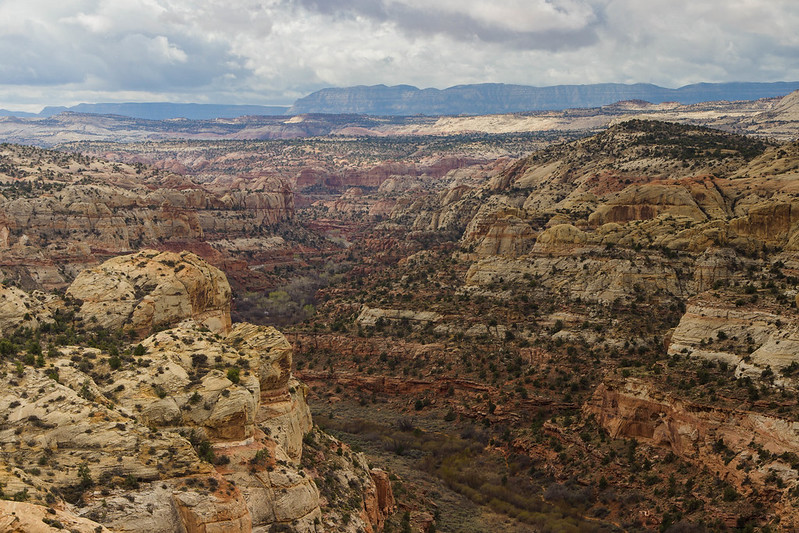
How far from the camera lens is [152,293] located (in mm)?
45375

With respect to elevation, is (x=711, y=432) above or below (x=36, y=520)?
below

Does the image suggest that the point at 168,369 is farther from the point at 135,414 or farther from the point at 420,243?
the point at 420,243

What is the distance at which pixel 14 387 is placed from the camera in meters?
25.0

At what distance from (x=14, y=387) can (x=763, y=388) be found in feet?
120

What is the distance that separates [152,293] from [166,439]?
22.3 metres

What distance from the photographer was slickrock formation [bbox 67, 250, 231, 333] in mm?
43406

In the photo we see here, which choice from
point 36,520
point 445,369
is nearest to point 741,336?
point 445,369

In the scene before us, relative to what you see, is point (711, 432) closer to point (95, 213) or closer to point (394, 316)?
point (394, 316)

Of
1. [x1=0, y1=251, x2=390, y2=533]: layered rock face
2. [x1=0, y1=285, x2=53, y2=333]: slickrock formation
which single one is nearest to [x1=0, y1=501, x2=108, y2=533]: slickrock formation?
[x1=0, y1=251, x2=390, y2=533]: layered rock face

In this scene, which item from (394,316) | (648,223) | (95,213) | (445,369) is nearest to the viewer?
(445,369)

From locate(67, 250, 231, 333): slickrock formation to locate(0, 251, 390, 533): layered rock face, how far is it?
8.73 m

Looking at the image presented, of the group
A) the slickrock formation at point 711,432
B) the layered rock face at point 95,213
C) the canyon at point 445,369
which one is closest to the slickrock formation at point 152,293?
the canyon at point 445,369

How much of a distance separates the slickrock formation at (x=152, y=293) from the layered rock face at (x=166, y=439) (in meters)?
8.73

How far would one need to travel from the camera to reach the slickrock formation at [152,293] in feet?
142
